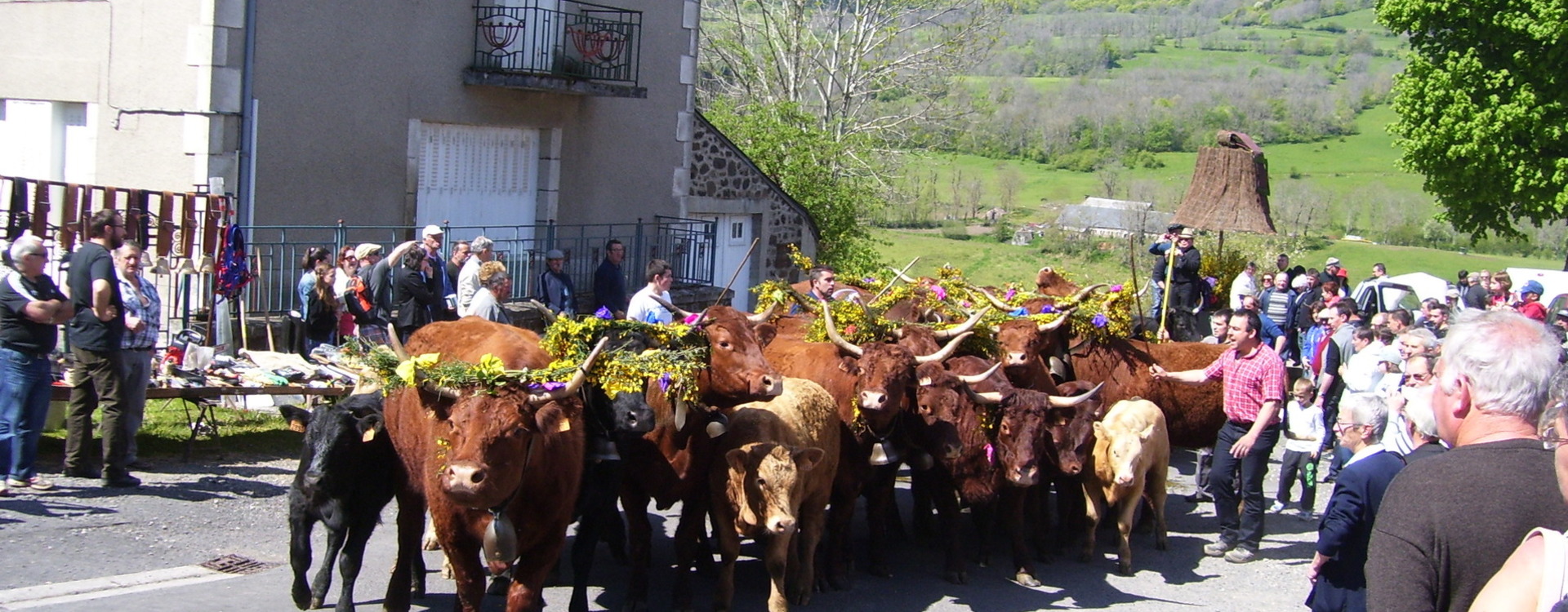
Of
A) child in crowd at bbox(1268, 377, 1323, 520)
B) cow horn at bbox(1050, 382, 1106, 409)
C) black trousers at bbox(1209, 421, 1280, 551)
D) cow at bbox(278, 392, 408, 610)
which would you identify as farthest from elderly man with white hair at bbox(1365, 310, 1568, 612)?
child in crowd at bbox(1268, 377, 1323, 520)

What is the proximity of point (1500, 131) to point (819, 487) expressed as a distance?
2401cm

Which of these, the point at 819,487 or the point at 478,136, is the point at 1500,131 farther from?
the point at 819,487

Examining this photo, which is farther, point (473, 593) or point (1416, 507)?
point (473, 593)

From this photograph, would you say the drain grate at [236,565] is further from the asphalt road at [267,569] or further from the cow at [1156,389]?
the cow at [1156,389]

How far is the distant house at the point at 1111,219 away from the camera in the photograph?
43.1 metres

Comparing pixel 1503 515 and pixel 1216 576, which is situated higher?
pixel 1503 515

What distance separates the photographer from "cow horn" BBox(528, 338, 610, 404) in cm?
642

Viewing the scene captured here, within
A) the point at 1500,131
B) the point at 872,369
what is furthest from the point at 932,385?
the point at 1500,131

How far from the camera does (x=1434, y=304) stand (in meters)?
15.3

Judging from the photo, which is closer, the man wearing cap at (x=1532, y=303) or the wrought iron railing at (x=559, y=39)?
the wrought iron railing at (x=559, y=39)

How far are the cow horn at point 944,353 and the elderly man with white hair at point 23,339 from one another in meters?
5.24

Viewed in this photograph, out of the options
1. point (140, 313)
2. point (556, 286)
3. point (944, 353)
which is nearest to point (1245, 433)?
point (944, 353)

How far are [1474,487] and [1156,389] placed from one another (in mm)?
7491

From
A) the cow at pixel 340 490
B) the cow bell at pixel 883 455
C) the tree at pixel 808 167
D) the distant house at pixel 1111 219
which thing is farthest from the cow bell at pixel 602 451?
the distant house at pixel 1111 219
